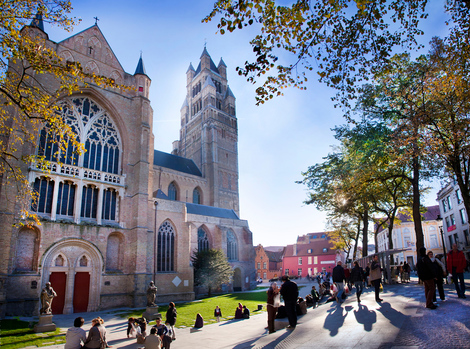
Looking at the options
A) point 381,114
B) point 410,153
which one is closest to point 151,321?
point 410,153

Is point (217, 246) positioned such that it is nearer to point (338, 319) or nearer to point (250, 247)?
point (250, 247)

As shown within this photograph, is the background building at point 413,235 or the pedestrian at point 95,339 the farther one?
the background building at point 413,235

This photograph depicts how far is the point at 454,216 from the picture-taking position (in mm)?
36281

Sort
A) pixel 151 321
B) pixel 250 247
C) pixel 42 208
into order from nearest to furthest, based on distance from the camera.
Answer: pixel 151 321
pixel 42 208
pixel 250 247

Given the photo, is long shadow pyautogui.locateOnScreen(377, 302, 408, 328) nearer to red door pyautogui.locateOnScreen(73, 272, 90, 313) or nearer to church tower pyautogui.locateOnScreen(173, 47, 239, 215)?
red door pyautogui.locateOnScreen(73, 272, 90, 313)

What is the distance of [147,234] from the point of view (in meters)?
23.2

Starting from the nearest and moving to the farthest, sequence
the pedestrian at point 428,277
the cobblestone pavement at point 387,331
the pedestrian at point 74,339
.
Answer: the cobblestone pavement at point 387,331 → the pedestrian at point 74,339 → the pedestrian at point 428,277

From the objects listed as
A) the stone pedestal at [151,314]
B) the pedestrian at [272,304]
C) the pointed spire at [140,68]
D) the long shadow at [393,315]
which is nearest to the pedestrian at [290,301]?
the pedestrian at [272,304]

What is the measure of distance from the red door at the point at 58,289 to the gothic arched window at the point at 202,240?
628 inches

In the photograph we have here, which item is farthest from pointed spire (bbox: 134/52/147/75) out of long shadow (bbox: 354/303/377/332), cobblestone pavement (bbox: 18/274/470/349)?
long shadow (bbox: 354/303/377/332)

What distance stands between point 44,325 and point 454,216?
1623 inches

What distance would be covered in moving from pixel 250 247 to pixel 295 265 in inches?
1090

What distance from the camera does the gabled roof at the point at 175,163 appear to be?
43.8 metres

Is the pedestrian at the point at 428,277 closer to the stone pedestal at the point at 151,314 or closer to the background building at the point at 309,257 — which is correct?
the stone pedestal at the point at 151,314
